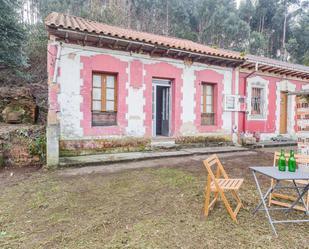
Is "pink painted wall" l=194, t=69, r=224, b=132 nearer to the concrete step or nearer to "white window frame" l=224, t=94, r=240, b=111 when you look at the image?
"white window frame" l=224, t=94, r=240, b=111

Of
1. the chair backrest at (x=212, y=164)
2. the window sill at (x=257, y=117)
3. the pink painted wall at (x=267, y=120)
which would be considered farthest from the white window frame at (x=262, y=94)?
the chair backrest at (x=212, y=164)

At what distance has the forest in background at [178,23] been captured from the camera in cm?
955

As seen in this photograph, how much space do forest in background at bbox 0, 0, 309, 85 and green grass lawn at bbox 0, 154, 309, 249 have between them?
6717 millimetres

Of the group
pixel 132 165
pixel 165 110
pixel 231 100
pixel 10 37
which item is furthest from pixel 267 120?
pixel 10 37

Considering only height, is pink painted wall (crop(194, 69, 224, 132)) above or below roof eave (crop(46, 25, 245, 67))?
below

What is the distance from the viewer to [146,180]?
17.0ft

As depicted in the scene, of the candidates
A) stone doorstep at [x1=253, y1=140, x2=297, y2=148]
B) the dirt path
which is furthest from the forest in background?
stone doorstep at [x1=253, y1=140, x2=297, y2=148]

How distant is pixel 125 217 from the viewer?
3340mm

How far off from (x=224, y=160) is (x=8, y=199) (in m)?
5.94

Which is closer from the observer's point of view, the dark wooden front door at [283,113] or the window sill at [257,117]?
the window sill at [257,117]

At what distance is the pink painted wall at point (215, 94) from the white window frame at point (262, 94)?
1717mm

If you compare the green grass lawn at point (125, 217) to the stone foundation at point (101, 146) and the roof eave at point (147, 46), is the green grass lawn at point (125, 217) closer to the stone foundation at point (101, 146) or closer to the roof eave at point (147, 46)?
the stone foundation at point (101, 146)

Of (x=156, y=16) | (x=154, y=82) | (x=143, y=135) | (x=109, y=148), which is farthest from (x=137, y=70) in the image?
(x=156, y=16)

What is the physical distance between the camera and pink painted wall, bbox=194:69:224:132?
945cm
